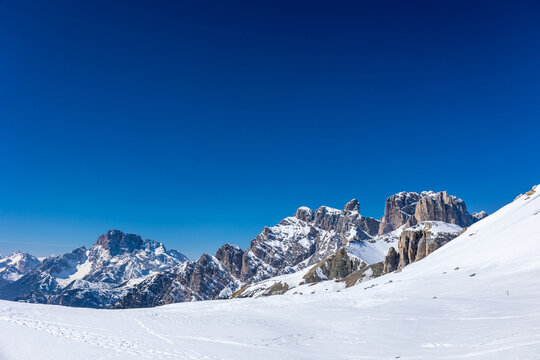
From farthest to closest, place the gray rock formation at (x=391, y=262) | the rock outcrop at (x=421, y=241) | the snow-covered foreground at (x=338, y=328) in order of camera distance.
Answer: the gray rock formation at (x=391, y=262) → the rock outcrop at (x=421, y=241) → the snow-covered foreground at (x=338, y=328)

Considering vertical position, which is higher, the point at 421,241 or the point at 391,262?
the point at 421,241

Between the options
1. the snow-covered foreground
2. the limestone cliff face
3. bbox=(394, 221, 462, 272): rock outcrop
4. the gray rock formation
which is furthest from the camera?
the limestone cliff face

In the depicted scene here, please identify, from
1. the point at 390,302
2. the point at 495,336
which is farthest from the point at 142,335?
the point at 390,302

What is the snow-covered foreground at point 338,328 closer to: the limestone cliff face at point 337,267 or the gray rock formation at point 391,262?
the gray rock formation at point 391,262

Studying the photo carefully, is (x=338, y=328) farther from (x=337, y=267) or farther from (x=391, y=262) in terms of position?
(x=337, y=267)

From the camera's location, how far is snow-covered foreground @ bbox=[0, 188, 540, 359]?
53.8ft

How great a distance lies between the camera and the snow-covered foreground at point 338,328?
16406 mm

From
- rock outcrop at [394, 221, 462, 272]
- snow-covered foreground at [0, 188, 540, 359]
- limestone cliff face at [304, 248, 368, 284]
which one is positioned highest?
rock outcrop at [394, 221, 462, 272]

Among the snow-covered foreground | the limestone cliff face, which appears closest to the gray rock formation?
the limestone cliff face

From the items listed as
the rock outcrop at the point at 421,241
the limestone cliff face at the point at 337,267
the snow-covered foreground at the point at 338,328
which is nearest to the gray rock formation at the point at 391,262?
the rock outcrop at the point at 421,241

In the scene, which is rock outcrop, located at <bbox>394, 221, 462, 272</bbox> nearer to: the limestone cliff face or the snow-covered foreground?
the limestone cliff face

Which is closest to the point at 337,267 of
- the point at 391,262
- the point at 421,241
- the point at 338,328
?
the point at 391,262

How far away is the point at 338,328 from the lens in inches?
925

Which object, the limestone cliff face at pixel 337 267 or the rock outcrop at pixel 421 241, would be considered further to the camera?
the limestone cliff face at pixel 337 267
